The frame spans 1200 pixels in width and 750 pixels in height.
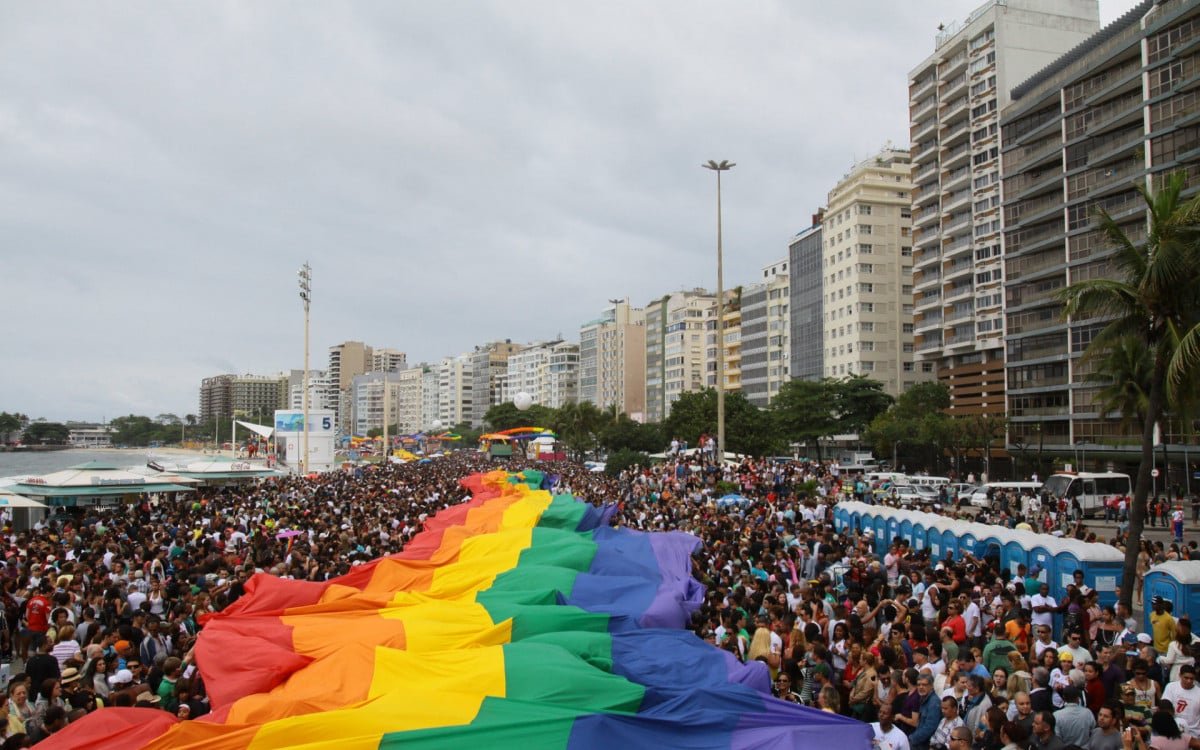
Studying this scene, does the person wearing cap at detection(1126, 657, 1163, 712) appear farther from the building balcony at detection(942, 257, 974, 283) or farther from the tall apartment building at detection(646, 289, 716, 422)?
the tall apartment building at detection(646, 289, 716, 422)

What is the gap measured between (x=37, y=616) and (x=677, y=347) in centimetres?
10255

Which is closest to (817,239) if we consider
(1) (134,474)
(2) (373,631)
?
(1) (134,474)

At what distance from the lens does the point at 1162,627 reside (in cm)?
1068

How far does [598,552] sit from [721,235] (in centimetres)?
2023

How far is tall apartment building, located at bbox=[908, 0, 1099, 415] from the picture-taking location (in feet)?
191

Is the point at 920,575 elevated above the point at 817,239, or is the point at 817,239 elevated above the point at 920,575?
the point at 817,239

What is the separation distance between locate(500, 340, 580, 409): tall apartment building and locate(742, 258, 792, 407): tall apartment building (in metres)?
53.6

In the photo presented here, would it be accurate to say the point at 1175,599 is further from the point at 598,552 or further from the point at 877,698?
the point at 598,552

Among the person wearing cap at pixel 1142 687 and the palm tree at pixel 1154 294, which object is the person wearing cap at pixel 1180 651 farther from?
the palm tree at pixel 1154 294

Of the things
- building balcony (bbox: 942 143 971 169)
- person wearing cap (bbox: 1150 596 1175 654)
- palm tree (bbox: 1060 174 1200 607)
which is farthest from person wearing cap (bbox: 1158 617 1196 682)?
building balcony (bbox: 942 143 971 169)

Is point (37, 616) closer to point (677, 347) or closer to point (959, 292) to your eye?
point (959, 292)

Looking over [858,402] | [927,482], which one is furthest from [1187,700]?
[858,402]

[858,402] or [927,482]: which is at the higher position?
[858,402]

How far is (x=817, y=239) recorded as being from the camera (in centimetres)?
8325
